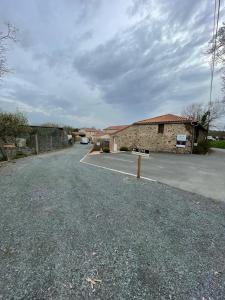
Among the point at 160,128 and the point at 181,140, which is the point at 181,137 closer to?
the point at 181,140

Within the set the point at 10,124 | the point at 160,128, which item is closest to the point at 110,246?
the point at 10,124

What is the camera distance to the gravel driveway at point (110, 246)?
6.81 ft

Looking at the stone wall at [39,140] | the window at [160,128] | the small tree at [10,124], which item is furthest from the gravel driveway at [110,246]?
the window at [160,128]

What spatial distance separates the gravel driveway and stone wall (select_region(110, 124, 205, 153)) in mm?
15243

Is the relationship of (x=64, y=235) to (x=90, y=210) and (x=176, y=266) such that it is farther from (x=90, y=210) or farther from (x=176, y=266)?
(x=176, y=266)

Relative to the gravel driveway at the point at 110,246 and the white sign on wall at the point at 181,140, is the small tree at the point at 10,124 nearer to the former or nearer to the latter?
the gravel driveway at the point at 110,246

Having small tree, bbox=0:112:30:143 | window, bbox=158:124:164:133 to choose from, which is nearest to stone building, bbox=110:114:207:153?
window, bbox=158:124:164:133

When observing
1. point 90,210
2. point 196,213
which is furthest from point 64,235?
point 196,213

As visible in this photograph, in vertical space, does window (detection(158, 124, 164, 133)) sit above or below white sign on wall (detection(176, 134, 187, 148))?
above

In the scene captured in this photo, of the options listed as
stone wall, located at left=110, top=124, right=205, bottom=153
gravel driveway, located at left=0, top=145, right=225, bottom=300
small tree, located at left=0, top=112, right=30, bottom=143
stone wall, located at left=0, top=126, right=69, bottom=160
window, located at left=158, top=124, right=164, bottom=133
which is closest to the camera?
gravel driveway, located at left=0, top=145, right=225, bottom=300

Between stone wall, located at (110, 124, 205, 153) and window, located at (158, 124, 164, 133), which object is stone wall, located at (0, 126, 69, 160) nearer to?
stone wall, located at (110, 124, 205, 153)

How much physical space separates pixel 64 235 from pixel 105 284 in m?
1.27

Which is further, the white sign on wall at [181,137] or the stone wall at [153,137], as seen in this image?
the stone wall at [153,137]

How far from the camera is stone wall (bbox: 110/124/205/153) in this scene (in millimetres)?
19109
